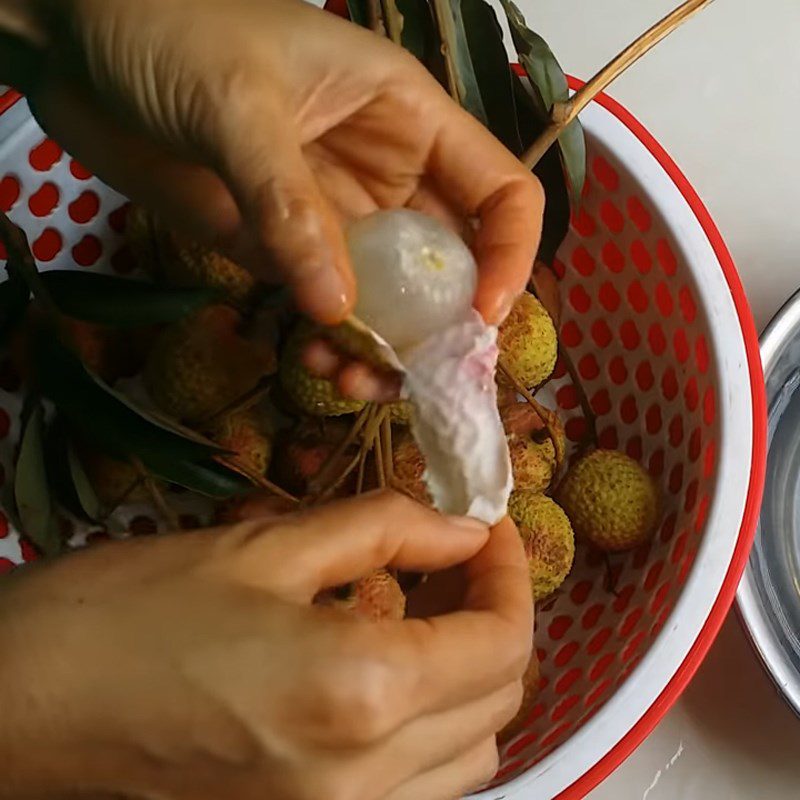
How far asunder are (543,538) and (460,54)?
13.1 inches

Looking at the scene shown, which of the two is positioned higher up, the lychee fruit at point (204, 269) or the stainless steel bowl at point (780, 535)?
the stainless steel bowl at point (780, 535)

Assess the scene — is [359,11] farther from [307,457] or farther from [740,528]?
[740,528]

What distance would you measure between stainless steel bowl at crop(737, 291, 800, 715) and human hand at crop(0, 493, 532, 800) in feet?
1.22

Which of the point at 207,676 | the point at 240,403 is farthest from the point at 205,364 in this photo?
the point at 207,676

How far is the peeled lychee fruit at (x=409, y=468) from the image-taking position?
69 centimetres

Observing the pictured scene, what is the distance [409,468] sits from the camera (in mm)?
699

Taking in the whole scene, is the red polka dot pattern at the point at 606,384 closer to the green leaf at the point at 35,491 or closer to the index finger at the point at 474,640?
the green leaf at the point at 35,491

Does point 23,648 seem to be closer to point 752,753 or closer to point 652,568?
point 652,568

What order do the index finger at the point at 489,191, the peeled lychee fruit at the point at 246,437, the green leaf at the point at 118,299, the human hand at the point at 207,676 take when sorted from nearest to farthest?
the human hand at the point at 207,676, the index finger at the point at 489,191, the green leaf at the point at 118,299, the peeled lychee fruit at the point at 246,437

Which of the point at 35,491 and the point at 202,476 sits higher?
the point at 202,476

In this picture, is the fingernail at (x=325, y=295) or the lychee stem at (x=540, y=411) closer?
the fingernail at (x=325, y=295)

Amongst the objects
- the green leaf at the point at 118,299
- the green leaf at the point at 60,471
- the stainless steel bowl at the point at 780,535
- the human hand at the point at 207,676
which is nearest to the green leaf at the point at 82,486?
the green leaf at the point at 60,471

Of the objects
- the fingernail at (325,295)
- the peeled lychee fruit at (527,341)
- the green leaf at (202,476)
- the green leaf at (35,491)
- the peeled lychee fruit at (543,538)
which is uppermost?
the fingernail at (325,295)

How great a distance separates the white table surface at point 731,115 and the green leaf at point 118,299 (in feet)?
1.48
